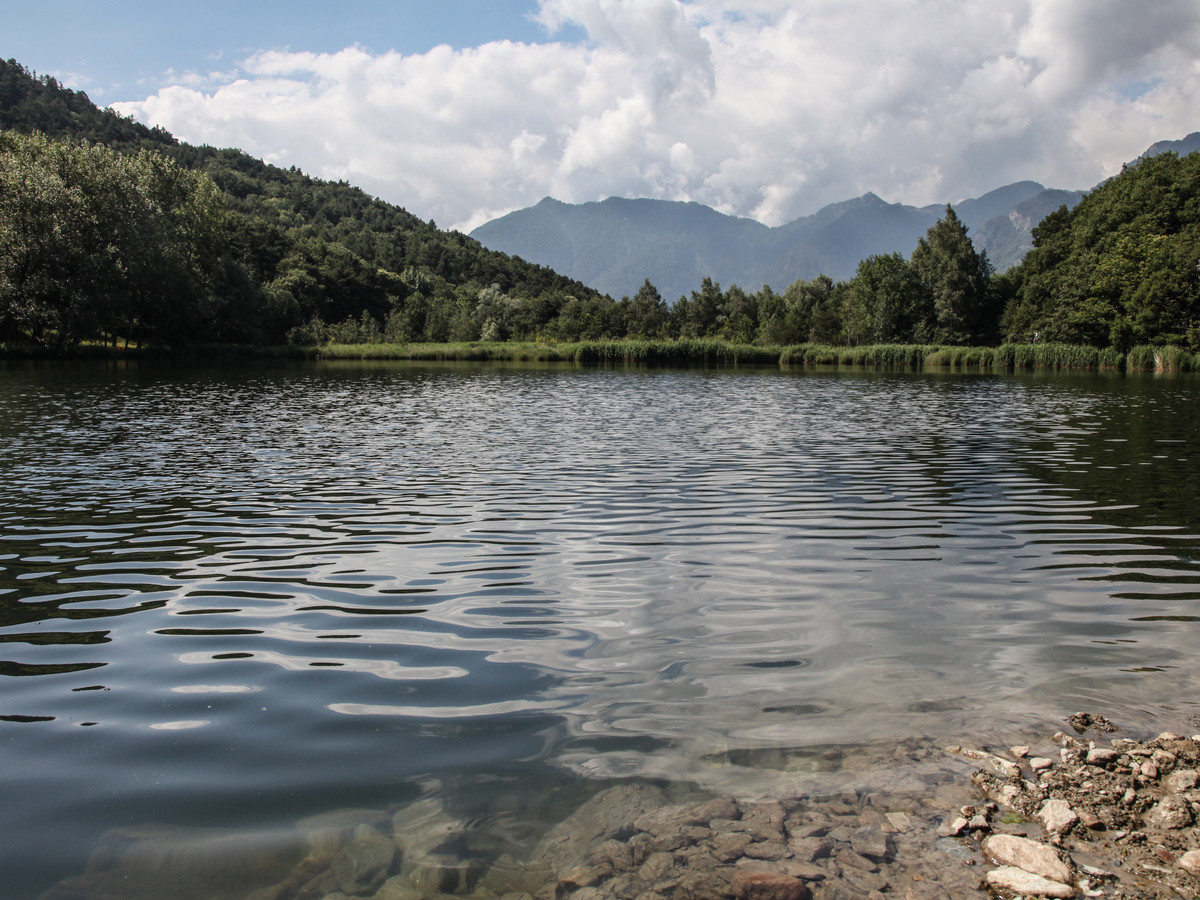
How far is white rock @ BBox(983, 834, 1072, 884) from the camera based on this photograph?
10.0ft

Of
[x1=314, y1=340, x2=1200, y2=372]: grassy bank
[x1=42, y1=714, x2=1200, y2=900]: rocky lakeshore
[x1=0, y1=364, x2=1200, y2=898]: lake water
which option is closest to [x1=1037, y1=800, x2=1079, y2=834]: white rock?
[x1=42, y1=714, x2=1200, y2=900]: rocky lakeshore

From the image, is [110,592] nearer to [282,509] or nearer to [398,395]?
[282,509]

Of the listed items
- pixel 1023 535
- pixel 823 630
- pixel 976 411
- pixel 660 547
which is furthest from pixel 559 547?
pixel 976 411

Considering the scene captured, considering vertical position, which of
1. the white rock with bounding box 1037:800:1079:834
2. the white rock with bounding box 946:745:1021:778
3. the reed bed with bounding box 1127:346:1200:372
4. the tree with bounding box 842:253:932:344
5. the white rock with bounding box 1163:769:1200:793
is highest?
the tree with bounding box 842:253:932:344

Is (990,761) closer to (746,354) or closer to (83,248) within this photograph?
(83,248)

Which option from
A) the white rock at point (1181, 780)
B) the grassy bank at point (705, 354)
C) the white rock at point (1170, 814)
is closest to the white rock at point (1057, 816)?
the white rock at point (1170, 814)

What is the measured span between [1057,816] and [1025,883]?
64cm

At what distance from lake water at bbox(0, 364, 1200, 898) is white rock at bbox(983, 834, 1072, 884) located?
0.77 m

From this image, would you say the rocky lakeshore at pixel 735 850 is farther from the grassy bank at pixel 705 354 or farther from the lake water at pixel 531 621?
the grassy bank at pixel 705 354

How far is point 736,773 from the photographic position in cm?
388

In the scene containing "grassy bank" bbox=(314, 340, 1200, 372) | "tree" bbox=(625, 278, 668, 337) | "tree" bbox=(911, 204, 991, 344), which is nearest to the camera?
"grassy bank" bbox=(314, 340, 1200, 372)

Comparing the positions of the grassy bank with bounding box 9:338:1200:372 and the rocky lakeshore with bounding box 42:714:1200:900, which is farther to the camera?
the grassy bank with bounding box 9:338:1200:372

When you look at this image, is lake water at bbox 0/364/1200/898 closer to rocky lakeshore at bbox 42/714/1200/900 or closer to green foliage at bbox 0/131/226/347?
rocky lakeshore at bbox 42/714/1200/900

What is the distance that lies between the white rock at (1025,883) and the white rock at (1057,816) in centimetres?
45
